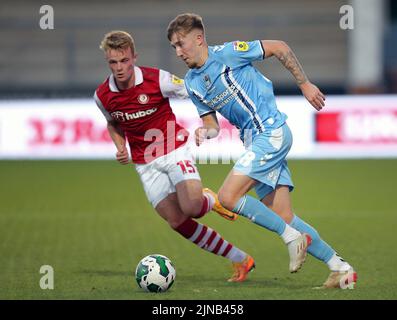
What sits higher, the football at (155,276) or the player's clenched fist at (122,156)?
the player's clenched fist at (122,156)

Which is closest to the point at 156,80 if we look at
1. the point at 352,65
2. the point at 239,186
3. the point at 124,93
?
the point at 124,93

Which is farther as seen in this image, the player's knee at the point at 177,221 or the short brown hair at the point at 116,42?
the player's knee at the point at 177,221

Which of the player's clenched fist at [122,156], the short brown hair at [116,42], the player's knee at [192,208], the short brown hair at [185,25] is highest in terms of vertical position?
the short brown hair at [185,25]

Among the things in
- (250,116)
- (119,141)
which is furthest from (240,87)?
(119,141)

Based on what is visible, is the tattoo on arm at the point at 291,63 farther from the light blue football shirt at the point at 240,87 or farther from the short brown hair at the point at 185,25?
the short brown hair at the point at 185,25

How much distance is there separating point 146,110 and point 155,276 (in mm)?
1547

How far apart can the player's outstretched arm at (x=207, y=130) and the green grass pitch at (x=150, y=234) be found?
1090mm

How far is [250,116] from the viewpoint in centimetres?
708

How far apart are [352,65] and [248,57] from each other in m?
14.7

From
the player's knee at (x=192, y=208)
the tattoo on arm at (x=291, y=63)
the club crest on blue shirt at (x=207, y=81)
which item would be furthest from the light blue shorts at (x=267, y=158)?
the player's knee at (x=192, y=208)

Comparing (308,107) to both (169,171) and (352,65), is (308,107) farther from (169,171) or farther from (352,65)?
(169,171)

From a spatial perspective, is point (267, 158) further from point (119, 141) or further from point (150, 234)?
point (150, 234)

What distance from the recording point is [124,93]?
313 inches

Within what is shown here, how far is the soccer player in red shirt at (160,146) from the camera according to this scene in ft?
25.4
